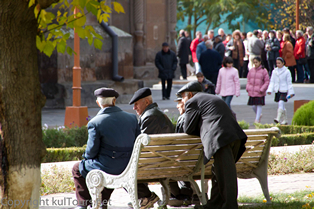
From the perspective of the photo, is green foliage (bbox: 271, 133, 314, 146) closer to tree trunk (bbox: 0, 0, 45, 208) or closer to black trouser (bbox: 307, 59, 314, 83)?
tree trunk (bbox: 0, 0, 45, 208)

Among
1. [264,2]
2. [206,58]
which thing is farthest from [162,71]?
[264,2]

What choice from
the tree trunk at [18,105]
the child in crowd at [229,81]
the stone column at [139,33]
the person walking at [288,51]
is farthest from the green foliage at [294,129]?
the stone column at [139,33]

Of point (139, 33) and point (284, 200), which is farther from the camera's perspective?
point (139, 33)

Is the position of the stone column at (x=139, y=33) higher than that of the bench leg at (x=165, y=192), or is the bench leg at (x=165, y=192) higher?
the stone column at (x=139, y=33)

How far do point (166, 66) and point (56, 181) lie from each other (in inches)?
444

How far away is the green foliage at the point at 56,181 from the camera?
20.0 ft

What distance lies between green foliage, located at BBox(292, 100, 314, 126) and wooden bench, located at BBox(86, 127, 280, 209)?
560cm

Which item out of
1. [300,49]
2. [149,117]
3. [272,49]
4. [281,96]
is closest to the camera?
[149,117]

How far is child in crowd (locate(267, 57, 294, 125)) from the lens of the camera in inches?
471

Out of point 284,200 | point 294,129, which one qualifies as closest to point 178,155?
point 284,200

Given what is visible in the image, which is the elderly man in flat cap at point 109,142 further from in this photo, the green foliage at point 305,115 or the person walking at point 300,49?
the person walking at point 300,49

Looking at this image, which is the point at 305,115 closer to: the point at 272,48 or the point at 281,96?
the point at 281,96

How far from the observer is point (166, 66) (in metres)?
17.2

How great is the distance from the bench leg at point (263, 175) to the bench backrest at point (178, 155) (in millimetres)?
167
